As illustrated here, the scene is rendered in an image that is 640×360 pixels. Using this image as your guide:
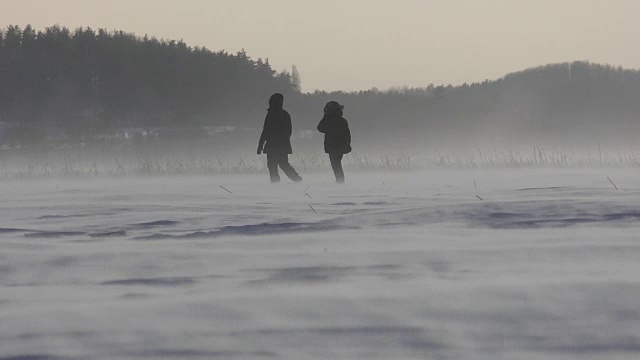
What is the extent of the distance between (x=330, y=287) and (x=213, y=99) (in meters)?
80.0

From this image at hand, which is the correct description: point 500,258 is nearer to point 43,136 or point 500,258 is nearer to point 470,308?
point 470,308

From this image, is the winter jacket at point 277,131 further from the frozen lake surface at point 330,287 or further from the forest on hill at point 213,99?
the forest on hill at point 213,99

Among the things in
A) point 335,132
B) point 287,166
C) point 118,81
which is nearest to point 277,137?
point 287,166

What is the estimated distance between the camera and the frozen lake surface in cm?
222

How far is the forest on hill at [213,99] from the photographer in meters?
75.1

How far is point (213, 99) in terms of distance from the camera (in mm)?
82250

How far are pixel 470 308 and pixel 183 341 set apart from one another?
0.84 m

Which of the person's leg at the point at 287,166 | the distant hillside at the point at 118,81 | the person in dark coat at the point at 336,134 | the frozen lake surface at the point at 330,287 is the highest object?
the distant hillside at the point at 118,81

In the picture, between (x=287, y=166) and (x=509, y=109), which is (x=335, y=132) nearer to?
(x=287, y=166)

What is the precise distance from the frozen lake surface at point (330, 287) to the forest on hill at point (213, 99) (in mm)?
61224

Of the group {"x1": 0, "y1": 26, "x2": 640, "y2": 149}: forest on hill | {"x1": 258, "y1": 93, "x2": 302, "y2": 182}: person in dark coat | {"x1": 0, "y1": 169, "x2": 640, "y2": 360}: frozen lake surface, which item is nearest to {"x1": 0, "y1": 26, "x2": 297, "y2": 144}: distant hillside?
{"x1": 0, "y1": 26, "x2": 640, "y2": 149}: forest on hill

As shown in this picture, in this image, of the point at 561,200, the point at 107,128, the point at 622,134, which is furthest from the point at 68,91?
the point at 561,200

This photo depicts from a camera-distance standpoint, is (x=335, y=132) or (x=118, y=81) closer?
(x=335, y=132)

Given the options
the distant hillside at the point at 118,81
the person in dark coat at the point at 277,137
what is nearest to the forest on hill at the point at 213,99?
the distant hillside at the point at 118,81
